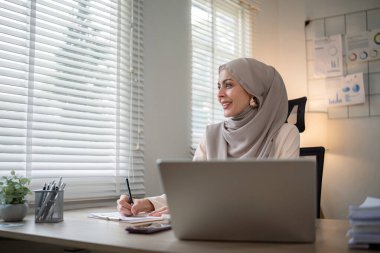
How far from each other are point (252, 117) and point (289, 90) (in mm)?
1808

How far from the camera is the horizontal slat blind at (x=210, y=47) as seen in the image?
2.73 m

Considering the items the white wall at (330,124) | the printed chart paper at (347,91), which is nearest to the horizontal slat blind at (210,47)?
the white wall at (330,124)

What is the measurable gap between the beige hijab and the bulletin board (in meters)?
1.54

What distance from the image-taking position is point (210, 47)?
2893 mm

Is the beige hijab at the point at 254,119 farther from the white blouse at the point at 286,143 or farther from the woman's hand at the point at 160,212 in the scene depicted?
the woman's hand at the point at 160,212

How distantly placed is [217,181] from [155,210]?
69 centimetres

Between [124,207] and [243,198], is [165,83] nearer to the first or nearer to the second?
[124,207]

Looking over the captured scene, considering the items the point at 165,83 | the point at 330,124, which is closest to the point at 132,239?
the point at 165,83

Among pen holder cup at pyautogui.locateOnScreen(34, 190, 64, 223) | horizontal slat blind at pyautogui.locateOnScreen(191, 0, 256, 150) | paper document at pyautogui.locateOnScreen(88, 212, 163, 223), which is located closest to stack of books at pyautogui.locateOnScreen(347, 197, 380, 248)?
paper document at pyautogui.locateOnScreen(88, 212, 163, 223)

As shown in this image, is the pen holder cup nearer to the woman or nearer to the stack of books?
the woman

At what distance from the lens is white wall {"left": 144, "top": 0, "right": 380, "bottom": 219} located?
2357 millimetres

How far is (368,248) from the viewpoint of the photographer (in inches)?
32.3

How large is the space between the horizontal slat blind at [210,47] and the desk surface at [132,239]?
1489mm

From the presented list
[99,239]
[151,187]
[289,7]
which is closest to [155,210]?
[99,239]
